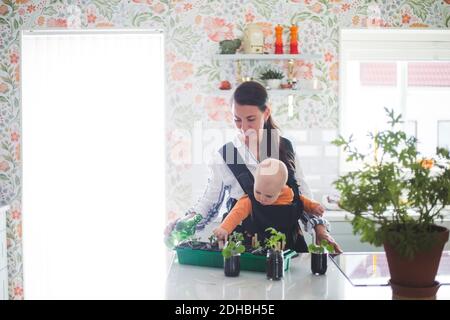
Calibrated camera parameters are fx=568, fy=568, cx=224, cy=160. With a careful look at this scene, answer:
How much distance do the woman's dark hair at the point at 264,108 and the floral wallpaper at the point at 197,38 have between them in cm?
152

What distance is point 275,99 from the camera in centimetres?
432

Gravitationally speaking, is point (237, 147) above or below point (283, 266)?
above

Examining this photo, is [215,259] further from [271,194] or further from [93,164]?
[93,164]

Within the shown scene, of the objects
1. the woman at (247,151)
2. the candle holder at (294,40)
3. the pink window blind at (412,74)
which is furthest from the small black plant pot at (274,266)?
the pink window blind at (412,74)

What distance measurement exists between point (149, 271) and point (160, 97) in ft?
4.41

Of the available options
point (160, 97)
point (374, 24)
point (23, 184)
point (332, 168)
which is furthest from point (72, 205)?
point (374, 24)

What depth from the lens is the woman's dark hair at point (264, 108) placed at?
272cm

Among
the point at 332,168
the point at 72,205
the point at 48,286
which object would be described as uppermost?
the point at 332,168

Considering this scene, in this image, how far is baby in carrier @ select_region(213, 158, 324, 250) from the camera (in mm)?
2527

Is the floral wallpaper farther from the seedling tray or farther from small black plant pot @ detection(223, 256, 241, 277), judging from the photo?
small black plant pot @ detection(223, 256, 241, 277)

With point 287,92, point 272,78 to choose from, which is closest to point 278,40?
point 272,78

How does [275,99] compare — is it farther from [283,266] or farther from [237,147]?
[283,266]

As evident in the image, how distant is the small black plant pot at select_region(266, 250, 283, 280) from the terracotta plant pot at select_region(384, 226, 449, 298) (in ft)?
1.22

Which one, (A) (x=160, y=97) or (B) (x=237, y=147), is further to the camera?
(A) (x=160, y=97)
